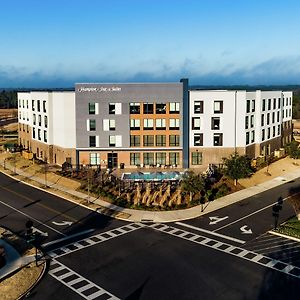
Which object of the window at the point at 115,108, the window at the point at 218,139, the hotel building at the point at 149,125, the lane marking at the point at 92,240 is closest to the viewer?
the lane marking at the point at 92,240

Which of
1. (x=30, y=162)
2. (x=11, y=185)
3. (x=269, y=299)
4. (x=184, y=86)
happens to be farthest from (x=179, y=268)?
(x=30, y=162)

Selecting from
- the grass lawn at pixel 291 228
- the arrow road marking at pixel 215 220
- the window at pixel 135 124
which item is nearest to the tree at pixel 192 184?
the arrow road marking at pixel 215 220

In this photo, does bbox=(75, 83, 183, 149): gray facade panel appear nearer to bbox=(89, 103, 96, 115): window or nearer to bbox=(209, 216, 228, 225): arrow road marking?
bbox=(89, 103, 96, 115): window

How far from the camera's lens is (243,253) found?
1490 inches

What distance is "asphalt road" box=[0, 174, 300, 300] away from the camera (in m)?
30.9

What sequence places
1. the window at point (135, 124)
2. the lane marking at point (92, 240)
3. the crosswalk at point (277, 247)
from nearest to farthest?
1. the crosswalk at point (277, 247)
2. the lane marking at point (92, 240)
3. the window at point (135, 124)

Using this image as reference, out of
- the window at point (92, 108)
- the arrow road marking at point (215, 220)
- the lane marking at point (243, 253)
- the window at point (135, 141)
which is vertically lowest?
the lane marking at point (243, 253)

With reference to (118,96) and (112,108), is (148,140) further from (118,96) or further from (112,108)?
(118,96)

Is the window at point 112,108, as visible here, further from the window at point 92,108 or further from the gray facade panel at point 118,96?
the window at point 92,108

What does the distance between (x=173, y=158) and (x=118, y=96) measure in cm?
1408

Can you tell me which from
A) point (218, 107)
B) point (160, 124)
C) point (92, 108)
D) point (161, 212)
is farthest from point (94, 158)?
point (161, 212)

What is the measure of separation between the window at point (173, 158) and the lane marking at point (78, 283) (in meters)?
39.8

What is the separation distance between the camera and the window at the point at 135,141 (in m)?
72.9

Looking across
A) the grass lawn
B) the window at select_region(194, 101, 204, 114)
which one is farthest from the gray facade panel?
the grass lawn
